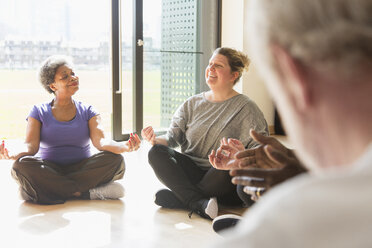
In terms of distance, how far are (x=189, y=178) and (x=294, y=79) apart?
238 centimetres

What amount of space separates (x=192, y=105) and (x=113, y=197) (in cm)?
75

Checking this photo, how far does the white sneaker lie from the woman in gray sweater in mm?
279

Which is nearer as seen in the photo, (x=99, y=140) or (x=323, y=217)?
(x=323, y=217)

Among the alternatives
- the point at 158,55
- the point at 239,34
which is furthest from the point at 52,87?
the point at 239,34

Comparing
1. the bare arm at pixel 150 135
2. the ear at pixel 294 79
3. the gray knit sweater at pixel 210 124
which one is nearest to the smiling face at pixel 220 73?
the gray knit sweater at pixel 210 124

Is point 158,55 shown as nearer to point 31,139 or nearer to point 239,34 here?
point 239,34

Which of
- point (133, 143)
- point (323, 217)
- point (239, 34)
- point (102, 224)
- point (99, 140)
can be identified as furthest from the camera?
point (239, 34)

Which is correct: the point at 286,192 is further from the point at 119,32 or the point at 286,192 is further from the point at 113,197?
the point at 119,32

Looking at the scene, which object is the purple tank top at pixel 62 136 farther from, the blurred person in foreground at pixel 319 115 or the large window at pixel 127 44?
the blurred person in foreground at pixel 319 115

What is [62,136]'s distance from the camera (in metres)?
3.03

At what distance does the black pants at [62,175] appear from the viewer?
291cm

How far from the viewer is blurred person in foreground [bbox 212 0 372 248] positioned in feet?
1.35

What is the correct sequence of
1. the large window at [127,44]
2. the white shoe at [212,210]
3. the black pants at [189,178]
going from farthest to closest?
1. the large window at [127,44]
2. the black pants at [189,178]
3. the white shoe at [212,210]

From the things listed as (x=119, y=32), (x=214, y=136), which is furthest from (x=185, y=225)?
(x=119, y=32)
